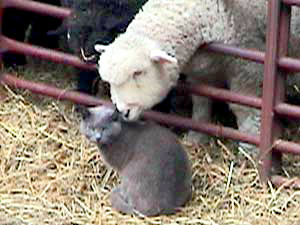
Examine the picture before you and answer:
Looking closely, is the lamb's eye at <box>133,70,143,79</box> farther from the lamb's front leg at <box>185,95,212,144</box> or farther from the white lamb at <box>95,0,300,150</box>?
the lamb's front leg at <box>185,95,212,144</box>

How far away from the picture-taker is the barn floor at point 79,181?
5.74 m

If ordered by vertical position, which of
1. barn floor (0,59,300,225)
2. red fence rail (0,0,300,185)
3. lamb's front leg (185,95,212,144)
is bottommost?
barn floor (0,59,300,225)

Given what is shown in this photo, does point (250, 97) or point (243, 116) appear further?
point (243, 116)

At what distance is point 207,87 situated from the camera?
603cm

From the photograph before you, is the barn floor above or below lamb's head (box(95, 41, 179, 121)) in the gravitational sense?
below

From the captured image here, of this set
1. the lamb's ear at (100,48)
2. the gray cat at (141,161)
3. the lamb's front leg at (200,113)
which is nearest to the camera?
the gray cat at (141,161)

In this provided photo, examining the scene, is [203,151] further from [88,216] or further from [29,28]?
[29,28]

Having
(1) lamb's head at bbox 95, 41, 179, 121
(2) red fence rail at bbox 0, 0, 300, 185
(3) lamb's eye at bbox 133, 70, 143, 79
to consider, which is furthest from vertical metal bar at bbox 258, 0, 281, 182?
(3) lamb's eye at bbox 133, 70, 143, 79

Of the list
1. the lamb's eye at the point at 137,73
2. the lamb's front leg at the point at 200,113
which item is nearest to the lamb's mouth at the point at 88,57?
the lamb's eye at the point at 137,73

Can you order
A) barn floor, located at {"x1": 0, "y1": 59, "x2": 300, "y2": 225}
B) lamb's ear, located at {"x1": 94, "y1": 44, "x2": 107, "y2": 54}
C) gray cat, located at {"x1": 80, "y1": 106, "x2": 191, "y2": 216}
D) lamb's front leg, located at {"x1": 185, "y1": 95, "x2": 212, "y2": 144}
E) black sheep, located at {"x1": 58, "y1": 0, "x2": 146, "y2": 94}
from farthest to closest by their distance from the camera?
lamb's front leg, located at {"x1": 185, "y1": 95, "x2": 212, "y2": 144} < black sheep, located at {"x1": 58, "y1": 0, "x2": 146, "y2": 94} < lamb's ear, located at {"x1": 94, "y1": 44, "x2": 107, "y2": 54} < barn floor, located at {"x1": 0, "y1": 59, "x2": 300, "y2": 225} < gray cat, located at {"x1": 80, "y1": 106, "x2": 191, "y2": 216}

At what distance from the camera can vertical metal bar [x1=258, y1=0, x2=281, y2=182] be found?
5.68m

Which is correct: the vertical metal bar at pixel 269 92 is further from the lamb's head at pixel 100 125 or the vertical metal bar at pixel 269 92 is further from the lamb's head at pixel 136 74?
the lamb's head at pixel 100 125

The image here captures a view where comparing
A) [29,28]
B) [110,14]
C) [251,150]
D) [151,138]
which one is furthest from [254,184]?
[29,28]

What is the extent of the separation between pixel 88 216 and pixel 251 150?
1.06 m
